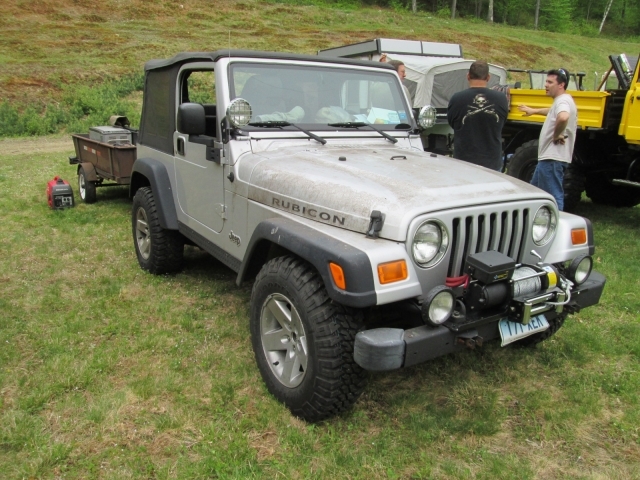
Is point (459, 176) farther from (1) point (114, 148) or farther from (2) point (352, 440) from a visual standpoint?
(1) point (114, 148)

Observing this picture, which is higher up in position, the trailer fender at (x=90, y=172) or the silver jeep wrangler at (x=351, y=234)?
the silver jeep wrangler at (x=351, y=234)

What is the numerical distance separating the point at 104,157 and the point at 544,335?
6.32 m

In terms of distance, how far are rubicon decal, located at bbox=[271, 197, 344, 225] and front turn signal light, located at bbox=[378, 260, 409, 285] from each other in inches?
16.2

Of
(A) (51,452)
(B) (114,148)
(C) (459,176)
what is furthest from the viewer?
(B) (114,148)

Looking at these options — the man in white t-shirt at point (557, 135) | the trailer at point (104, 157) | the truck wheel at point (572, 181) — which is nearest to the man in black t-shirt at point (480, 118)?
Answer: the man in white t-shirt at point (557, 135)

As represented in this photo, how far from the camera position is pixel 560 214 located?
335 centimetres

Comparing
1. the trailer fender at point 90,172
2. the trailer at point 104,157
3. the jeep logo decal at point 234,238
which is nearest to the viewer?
the jeep logo decal at point 234,238

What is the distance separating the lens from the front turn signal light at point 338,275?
2484 mm

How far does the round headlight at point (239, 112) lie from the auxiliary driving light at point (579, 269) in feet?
7.11

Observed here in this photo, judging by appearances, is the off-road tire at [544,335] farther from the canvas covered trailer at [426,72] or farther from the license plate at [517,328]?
the canvas covered trailer at [426,72]

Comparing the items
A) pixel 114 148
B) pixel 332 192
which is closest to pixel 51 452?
pixel 332 192

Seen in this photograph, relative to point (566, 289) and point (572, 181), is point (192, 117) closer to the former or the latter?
point (566, 289)

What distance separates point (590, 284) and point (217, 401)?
2264 mm

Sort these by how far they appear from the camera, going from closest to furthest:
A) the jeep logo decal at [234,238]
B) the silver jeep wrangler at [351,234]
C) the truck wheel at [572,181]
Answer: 1. the silver jeep wrangler at [351,234]
2. the jeep logo decal at [234,238]
3. the truck wheel at [572,181]
